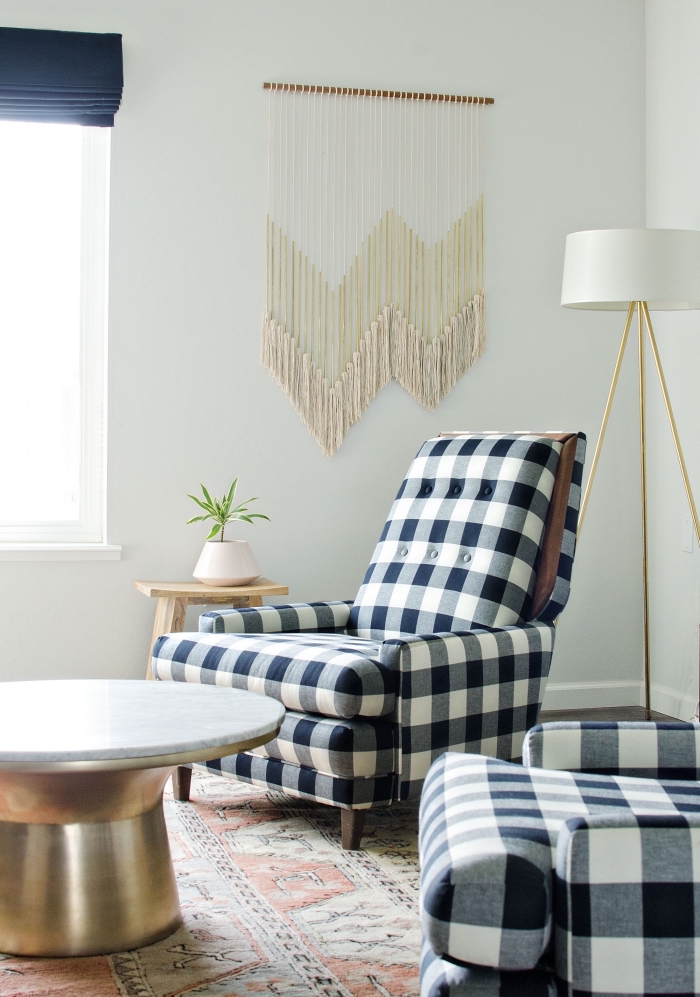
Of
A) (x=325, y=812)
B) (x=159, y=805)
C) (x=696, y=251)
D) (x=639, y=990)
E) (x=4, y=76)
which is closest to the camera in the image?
(x=639, y=990)

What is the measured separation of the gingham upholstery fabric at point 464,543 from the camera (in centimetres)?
266

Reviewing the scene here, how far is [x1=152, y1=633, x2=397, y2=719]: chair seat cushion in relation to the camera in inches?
88.7

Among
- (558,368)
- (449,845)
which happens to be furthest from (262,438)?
(449,845)

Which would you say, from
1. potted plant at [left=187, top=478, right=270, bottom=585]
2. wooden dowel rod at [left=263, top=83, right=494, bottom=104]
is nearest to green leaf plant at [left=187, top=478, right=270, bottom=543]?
potted plant at [left=187, top=478, right=270, bottom=585]

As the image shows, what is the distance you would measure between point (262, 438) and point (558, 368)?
3.63 ft

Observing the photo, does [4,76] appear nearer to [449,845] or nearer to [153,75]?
[153,75]

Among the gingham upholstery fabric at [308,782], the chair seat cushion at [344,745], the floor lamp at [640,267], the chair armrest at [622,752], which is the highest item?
the floor lamp at [640,267]

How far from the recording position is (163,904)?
1.84 meters

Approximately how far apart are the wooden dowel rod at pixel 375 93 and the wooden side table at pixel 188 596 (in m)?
1.68

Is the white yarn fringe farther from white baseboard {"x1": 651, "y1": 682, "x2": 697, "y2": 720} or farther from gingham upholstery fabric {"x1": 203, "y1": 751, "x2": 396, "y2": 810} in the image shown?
gingham upholstery fabric {"x1": 203, "y1": 751, "x2": 396, "y2": 810}

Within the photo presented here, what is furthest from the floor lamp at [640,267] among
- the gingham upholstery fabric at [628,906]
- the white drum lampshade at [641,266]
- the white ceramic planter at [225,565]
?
the gingham upholstery fabric at [628,906]

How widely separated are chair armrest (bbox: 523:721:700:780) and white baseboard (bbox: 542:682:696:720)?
7.53 ft

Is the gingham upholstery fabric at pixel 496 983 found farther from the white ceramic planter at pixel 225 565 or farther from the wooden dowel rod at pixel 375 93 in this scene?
the wooden dowel rod at pixel 375 93

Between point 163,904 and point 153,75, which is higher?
point 153,75
